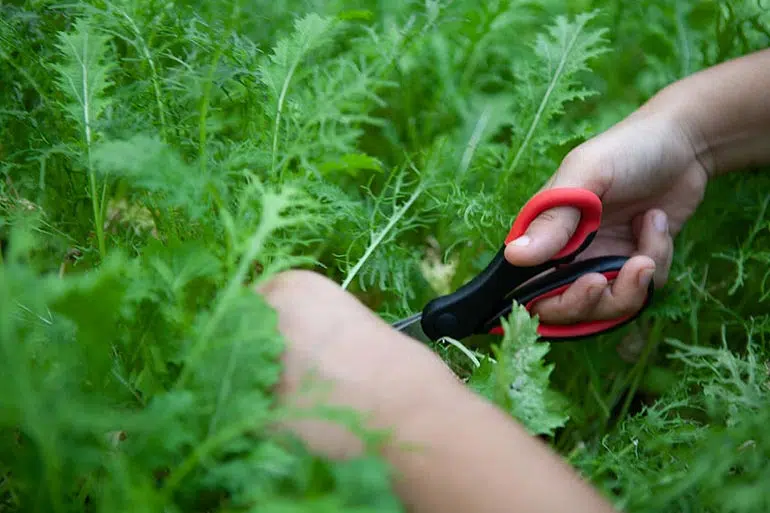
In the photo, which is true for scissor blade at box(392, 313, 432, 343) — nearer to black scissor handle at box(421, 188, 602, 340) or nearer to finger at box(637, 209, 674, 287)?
black scissor handle at box(421, 188, 602, 340)

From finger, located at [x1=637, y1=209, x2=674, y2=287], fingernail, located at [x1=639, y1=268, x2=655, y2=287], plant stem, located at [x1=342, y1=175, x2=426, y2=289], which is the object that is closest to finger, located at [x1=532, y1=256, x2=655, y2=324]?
fingernail, located at [x1=639, y1=268, x2=655, y2=287]

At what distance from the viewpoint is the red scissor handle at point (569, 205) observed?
100cm

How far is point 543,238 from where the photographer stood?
3.22ft

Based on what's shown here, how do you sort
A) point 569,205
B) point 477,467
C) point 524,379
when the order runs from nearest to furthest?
point 477,467
point 524,379
point 569,205

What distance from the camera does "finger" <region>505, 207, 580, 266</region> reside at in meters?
0.98

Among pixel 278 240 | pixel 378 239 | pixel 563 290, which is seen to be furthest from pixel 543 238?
pixel 278 240

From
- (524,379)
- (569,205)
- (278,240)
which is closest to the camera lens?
(524,379)

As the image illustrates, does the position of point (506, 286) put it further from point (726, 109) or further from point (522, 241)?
point (726, 109)

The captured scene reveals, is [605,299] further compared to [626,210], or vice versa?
[626,210]

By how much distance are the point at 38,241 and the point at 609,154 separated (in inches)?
33.5

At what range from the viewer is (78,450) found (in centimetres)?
60

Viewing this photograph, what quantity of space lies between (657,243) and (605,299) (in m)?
0.16

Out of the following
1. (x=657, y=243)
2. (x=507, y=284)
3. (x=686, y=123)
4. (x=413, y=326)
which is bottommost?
(x=413, y=326)

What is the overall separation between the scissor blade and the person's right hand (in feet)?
0.51
